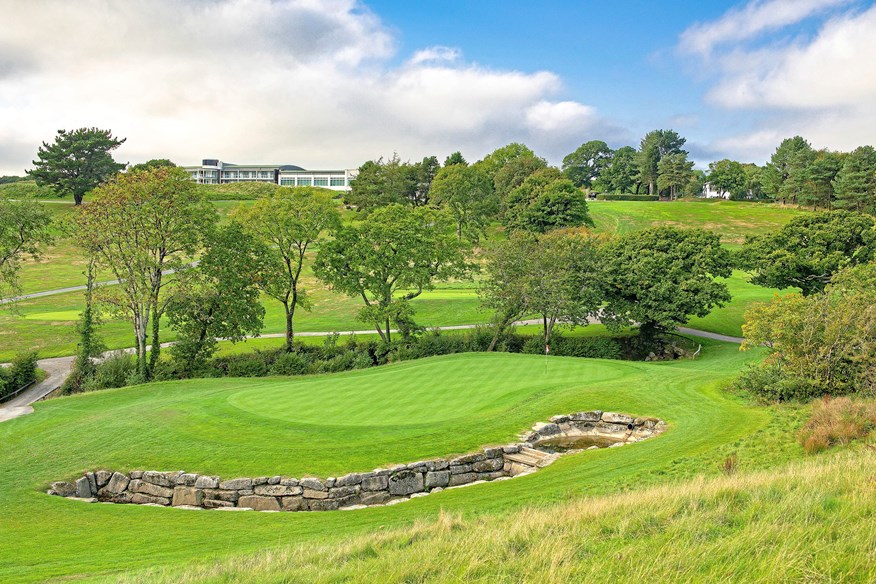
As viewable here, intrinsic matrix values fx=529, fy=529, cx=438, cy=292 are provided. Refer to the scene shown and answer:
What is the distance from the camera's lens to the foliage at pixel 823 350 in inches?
678

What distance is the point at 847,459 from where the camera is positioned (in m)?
10.5

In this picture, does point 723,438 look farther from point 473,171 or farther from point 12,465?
point 473,171

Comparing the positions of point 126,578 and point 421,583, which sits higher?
point 421,583

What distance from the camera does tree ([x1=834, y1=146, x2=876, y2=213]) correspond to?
85.2 meters

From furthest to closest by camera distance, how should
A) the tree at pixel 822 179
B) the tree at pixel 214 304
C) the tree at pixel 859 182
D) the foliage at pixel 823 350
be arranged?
the tree at pixel 822 179 → the tree at pixel 859 182 → the tree at pixel 214 304 → the foliage at pixel 823 350

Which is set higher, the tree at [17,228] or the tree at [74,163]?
the tree at [74,163]

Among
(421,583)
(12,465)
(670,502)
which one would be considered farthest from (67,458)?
(670,502)

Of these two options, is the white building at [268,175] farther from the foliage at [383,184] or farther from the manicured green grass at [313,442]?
the manicured green grass at [313,442]

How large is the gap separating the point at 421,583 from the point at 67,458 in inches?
568

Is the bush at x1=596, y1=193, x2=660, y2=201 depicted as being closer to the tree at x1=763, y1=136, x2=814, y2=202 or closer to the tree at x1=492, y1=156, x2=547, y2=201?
the tree at x1=763, y1=136, x2=814, y2=202

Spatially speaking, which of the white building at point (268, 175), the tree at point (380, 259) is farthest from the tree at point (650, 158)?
the tree at point (380, 259)

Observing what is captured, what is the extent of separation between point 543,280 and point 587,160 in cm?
12829

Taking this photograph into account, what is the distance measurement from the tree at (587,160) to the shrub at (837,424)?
5667 inches

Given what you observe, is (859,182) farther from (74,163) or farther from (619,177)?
(74,163)
